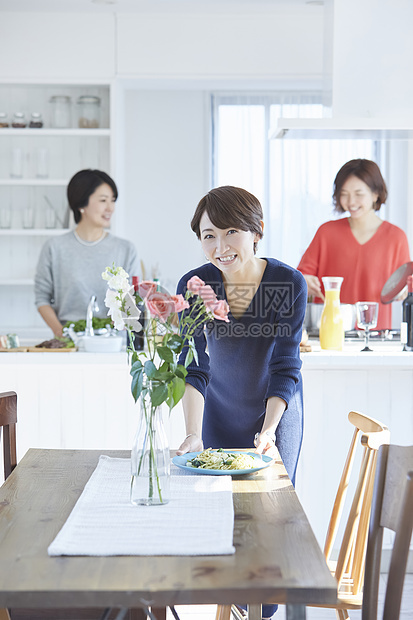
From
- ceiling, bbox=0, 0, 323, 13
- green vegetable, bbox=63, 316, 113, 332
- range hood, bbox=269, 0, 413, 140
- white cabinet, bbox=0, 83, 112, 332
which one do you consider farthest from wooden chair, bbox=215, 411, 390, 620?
white cabinet, bbox=0, 83, 112, 332

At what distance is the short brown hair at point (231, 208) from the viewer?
1890 millimetres

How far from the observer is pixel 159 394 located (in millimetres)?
1386

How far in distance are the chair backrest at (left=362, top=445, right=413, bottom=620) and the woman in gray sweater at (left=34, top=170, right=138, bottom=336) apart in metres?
2.81

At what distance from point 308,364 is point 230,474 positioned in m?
1.37

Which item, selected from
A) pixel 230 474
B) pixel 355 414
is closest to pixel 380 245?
pixel 355 414

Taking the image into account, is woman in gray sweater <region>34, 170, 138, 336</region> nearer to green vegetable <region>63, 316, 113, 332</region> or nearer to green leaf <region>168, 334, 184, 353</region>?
green vegetable <region>63, 316, 113, 332</region>

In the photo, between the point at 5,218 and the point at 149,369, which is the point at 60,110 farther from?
the point at 149,369

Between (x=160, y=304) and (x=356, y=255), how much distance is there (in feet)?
9.40

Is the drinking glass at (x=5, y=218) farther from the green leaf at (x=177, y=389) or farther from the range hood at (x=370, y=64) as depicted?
the green leaf at (x=177, y=389)

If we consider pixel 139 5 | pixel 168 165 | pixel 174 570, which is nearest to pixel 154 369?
pixel 174 570

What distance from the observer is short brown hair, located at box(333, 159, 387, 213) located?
3.92 meters

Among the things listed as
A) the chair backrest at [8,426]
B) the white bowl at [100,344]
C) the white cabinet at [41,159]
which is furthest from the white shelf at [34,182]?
the chair backrest at [8,426]

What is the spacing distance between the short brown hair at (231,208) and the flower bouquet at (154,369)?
479mm

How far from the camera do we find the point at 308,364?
9.73 ft
